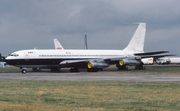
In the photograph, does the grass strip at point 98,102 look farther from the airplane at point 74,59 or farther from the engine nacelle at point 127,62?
the engine nacelle at point 127,62

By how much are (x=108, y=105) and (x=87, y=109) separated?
1.52 meters

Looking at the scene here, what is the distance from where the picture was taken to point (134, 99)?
17.8 metres

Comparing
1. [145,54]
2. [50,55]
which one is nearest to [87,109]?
[50,55]

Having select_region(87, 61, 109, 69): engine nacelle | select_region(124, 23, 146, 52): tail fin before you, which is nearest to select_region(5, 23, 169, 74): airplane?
select_region(87, 61, 109, 69): engine nacelle

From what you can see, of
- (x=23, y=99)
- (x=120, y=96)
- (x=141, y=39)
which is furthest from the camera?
(x=141, y=39)

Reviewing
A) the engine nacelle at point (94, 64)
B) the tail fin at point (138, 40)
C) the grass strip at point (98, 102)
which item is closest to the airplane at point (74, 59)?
the engine nacelle at point (94, 64)

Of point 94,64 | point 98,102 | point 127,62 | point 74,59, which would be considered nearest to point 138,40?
point 127,62

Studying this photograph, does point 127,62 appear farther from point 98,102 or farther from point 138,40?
point 98,102

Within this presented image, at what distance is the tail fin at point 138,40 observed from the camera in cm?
6869

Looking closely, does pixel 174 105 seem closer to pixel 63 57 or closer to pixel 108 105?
pixel 108 105

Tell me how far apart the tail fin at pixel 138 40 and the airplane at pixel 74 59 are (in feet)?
4.72

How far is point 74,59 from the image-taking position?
5944 cm

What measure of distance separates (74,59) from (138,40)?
1483cm

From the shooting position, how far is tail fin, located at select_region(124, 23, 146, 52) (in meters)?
68.7
